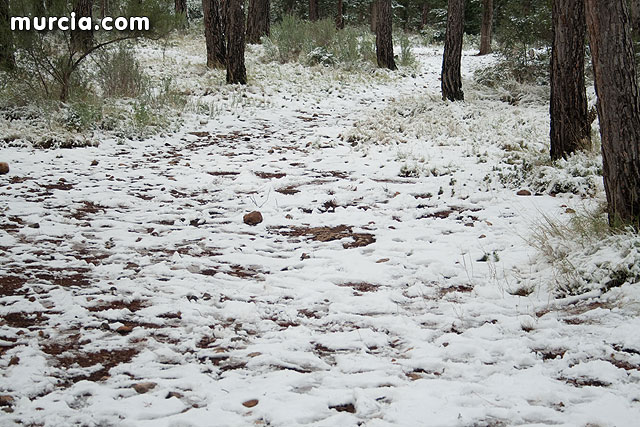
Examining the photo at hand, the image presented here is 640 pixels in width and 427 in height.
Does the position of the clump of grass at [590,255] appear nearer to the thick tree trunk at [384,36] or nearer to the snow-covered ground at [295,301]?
the snow-covered ground at [295,301]

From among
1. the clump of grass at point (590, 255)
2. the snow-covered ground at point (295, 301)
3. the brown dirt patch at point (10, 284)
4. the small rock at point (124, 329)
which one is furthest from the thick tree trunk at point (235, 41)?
the small rock at point (124, 329)

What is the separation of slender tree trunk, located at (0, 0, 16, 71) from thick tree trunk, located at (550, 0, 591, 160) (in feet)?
26.9

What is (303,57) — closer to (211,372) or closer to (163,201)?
(163,201)

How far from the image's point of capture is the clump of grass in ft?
10.5

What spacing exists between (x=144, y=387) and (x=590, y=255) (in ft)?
9.73

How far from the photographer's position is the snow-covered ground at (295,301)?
231 centimetres

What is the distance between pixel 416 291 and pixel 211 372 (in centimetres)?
159

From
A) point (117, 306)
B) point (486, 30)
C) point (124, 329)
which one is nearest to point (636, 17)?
point (486, 30)

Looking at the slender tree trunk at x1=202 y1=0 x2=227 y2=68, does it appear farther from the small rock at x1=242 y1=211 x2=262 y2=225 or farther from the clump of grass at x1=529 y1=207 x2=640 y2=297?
the clump of grass at x1=529 y1=207 x2=640 y2=297

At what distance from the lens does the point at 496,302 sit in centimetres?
332

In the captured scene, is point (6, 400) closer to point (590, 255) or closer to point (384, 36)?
point (590, 255)

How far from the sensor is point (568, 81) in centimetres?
569

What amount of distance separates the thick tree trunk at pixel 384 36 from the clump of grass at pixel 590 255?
485 inches

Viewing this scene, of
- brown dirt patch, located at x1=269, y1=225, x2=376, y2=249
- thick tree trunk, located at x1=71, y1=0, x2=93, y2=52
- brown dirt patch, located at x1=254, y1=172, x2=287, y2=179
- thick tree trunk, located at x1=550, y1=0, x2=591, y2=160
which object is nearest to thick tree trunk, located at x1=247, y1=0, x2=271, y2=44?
thick tree trunk, located at x1=71, y1=0, x2=93, y2=52
